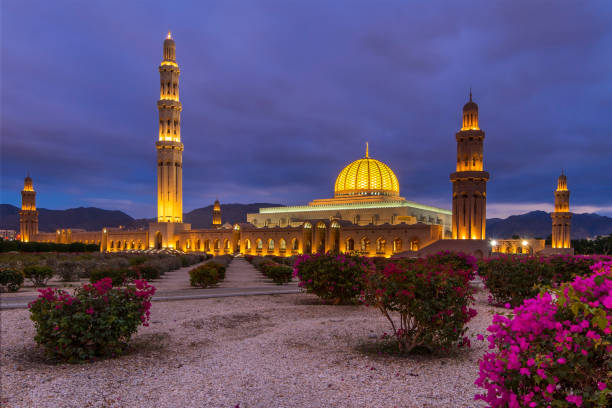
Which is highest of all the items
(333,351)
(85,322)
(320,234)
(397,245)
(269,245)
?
(320,234)

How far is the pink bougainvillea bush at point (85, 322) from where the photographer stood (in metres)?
5.87

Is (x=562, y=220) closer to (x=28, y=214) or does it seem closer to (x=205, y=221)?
(x=28, y=214)

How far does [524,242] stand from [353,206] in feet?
64.2

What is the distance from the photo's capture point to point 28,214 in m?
74.8

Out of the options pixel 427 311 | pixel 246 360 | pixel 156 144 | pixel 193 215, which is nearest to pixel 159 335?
pixel 246 360

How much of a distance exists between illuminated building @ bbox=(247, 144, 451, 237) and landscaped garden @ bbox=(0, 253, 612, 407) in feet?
135

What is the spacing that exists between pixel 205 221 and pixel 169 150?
9331 cm

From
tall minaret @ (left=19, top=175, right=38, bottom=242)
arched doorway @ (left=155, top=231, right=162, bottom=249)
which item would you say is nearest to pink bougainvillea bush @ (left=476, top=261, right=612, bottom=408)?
arched doorway @ (left=155, top=231, right=162, bottom=249)

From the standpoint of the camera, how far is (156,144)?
56.9 meters

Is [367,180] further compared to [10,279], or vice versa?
[367,180]

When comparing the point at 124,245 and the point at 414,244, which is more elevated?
the point at 414,244

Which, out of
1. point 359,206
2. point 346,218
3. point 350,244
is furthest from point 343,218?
point 350,244

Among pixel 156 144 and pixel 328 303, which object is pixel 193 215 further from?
pixel 328 303

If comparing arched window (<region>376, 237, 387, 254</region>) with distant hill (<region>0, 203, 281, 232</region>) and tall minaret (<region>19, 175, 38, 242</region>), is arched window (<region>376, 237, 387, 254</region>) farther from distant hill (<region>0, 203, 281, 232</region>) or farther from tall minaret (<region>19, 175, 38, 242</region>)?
distant hill (<region>0, 203, 281, 232</region>)
